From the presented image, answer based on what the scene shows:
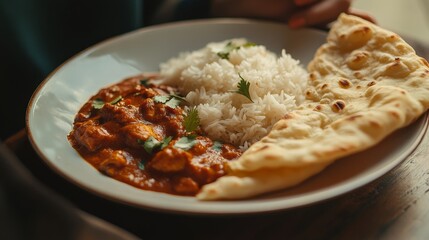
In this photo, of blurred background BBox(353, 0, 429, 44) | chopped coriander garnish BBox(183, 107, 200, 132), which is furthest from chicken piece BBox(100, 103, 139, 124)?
blurred background BBox(353, 0, 429, 44)

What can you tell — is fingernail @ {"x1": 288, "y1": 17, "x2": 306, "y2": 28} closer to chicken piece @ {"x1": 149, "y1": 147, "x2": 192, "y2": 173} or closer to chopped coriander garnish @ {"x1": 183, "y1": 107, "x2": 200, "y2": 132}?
chopped coriander garnish @ {"x1": 183, "y1": 107, "x2": 200, "y2": 132}

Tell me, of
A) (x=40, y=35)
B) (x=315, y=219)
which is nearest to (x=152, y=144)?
(x=315, y=219)

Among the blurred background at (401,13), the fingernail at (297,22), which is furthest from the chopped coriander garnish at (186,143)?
the blurred background at (401,13)

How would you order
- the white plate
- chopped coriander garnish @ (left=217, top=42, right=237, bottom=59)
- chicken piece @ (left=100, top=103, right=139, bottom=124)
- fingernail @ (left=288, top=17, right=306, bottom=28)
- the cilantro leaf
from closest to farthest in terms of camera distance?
the white plate < chicken piece @ (left=100, top=103, right=139, bottom=124) < the cilantro leaf < chopped coriander garnish @ (left=217, top=42, right=237, bottom=59) < fingernail @ (left=288, top=17, right=306, bottom=28)

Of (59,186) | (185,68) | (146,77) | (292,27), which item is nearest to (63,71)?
(146,77)

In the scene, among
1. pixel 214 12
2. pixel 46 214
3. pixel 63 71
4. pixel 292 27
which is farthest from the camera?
pixel 214 12

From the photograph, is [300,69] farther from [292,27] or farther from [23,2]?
[23,2]

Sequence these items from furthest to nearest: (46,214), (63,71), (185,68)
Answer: (185,68)
(63,71)
(46,214)
